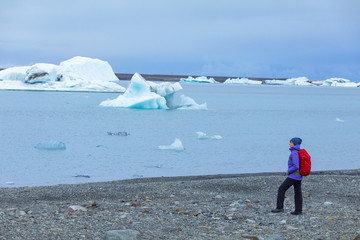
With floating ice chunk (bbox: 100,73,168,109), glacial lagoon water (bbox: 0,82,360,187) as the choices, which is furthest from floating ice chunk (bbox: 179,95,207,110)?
floating ice chunk (bbox: 100,73,168,109)

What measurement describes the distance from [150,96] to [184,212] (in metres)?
27.3

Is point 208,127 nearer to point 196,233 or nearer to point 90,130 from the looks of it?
point 90,130

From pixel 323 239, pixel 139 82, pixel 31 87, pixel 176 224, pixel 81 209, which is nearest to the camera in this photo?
pixel 323 239

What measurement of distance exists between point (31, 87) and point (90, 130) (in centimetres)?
3190

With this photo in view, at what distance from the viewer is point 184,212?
666 centimetres

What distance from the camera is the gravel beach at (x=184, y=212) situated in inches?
213

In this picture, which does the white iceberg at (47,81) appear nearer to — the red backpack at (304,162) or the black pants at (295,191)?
the black pants at (295,191)

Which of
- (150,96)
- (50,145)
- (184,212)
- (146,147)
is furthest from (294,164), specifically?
(150,96)

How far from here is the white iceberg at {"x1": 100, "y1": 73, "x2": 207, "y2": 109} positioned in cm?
3269

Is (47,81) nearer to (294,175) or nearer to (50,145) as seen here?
(50,145)

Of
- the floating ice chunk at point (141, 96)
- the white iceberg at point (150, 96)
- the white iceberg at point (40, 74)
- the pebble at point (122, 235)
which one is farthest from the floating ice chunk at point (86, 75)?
the pebble at point (122, 235)

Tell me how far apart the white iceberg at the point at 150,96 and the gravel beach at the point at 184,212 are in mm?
23020

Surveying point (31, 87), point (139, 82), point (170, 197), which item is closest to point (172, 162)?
point (170, 197)

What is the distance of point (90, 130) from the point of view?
26.7m
